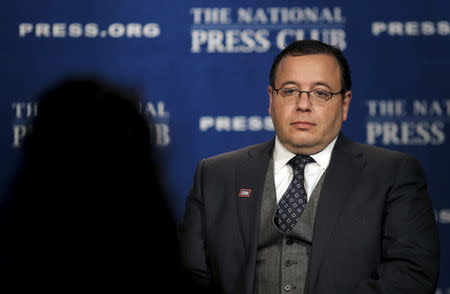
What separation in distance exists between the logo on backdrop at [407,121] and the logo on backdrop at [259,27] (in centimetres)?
33

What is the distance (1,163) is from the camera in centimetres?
278

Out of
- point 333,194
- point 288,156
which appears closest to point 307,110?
point 288,156

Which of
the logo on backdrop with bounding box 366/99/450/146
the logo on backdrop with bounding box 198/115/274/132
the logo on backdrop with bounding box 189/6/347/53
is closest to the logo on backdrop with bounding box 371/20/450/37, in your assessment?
the logo on backdrop with bounding box 189/6/347/53

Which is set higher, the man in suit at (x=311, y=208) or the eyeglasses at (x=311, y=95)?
the eyeglasses at (x=311, y=95)

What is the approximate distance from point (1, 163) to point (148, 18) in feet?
3.04

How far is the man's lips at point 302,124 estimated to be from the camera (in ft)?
6.89

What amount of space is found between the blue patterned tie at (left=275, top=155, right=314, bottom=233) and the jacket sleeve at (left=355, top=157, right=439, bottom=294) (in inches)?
10.5

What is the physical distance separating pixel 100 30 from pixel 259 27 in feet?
2.36

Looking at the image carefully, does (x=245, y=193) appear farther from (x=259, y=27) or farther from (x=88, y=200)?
(x=88, y=200)

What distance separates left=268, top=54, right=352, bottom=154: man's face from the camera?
2098 mm

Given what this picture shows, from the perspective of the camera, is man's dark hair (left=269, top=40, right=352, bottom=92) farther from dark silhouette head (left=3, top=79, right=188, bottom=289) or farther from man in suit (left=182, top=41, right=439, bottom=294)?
dark silhouette head (left=3, top=79, right=188, bottom=289)

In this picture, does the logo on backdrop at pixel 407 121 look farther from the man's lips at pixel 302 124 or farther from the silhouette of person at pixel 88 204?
the silhouette of person at pixel 88 204

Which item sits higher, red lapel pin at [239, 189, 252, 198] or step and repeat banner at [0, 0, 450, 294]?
step and repeat banner at [0, 0, 450, 294]

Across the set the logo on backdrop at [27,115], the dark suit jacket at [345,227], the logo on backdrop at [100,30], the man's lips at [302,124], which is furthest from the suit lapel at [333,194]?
the logo on backdrop at [100,30]
